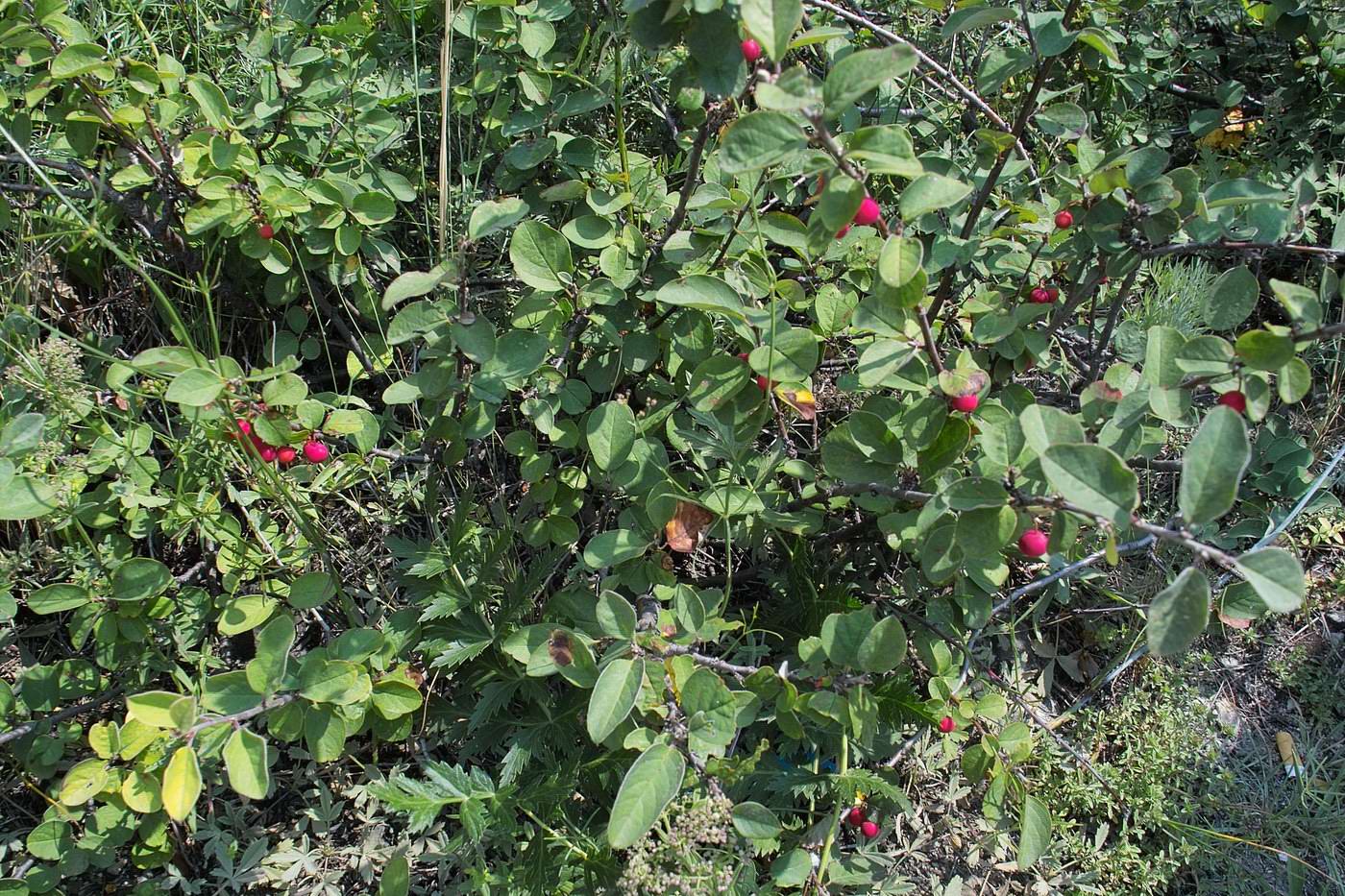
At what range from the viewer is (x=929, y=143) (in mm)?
2551

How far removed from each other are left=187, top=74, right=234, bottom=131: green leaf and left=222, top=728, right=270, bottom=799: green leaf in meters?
1.30

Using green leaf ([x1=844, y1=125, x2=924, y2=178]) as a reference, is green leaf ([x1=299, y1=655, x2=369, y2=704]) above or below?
below

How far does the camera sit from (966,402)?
5.13 feet

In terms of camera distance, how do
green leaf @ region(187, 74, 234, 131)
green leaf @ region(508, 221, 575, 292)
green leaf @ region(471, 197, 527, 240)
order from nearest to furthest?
green leaf @ region(471, 197, 527, 240) → green leaf @ region(508, 221, 575, 292) → green leaf @ region(187, 74, 234, 131)

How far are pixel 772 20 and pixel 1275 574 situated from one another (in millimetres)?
905

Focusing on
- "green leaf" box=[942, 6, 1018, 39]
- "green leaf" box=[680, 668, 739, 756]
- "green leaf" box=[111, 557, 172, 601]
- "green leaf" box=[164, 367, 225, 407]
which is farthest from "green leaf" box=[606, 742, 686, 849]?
"green leaf" box=[942, 6, 1018, 39]

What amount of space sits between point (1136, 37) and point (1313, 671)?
1.80 metres

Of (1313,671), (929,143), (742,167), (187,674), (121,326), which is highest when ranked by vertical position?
(742,167)

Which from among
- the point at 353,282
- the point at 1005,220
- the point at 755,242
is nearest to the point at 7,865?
the point at 353,282

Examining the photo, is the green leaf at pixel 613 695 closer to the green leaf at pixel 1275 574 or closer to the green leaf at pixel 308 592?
the green leaf at pixel 308 592

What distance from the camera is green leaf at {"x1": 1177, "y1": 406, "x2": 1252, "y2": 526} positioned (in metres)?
1.13

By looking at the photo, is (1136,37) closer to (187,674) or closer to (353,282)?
(353,282)

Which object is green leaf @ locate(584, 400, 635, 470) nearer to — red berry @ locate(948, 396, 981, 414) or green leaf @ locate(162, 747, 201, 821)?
red berry @ locate(948, 396, 981, 414)

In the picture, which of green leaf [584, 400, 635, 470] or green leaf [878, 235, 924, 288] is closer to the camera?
green leaf [878, 235, 924, 288]
